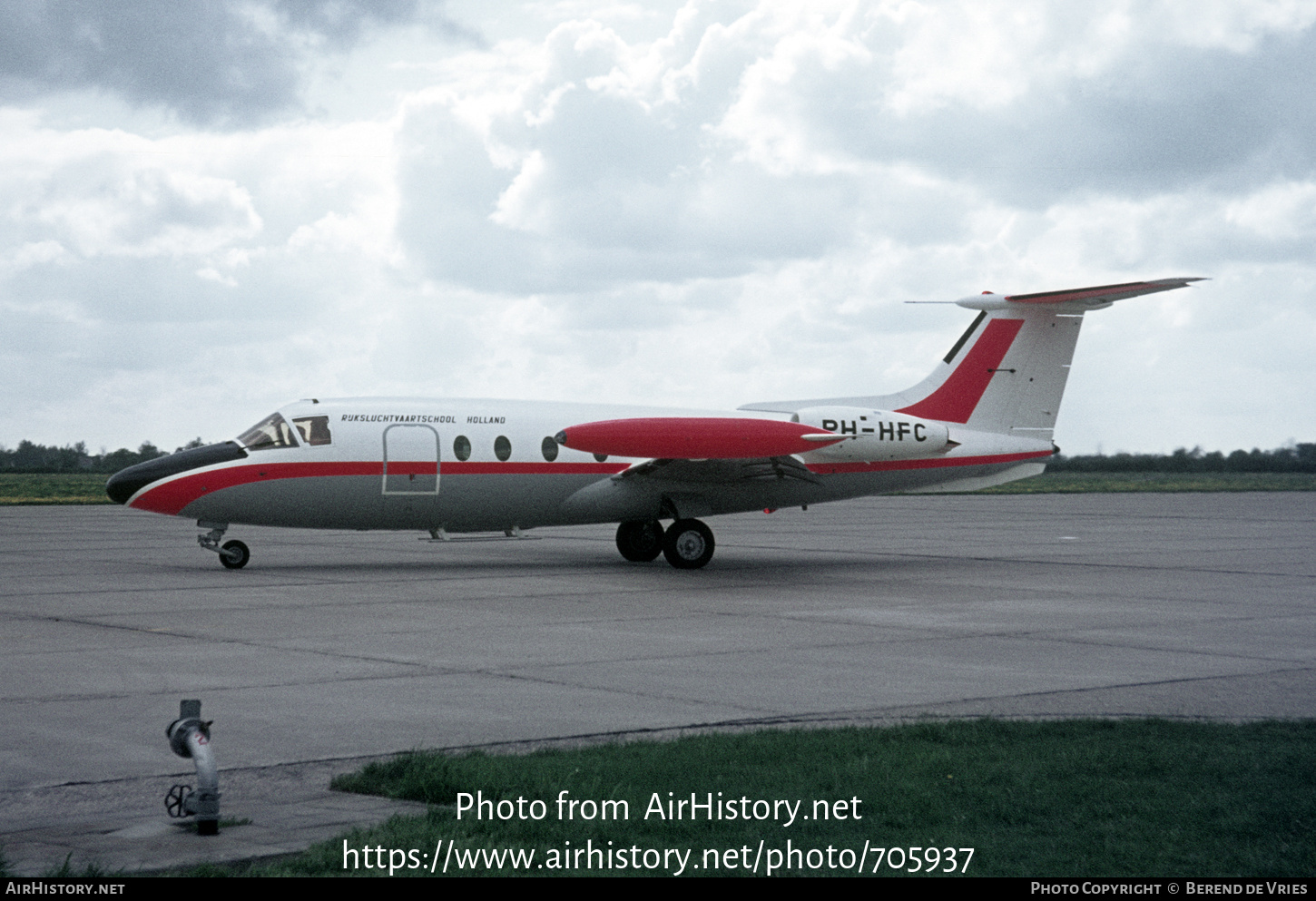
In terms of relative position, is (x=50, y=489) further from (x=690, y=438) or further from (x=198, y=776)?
(x=198, y=776)

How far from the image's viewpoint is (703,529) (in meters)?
23.5

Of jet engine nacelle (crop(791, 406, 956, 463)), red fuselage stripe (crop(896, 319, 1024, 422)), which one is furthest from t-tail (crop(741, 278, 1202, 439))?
jet engine nacelle (crop(791, 406, 956, 463))

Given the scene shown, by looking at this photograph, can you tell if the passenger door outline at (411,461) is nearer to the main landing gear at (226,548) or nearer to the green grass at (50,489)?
the main landing gear at (226,548)

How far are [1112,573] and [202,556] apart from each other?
16564 mm

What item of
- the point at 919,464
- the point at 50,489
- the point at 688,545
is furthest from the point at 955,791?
the point at 50,489

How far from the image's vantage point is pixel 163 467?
2177 cm

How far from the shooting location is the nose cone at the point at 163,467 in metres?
21.7

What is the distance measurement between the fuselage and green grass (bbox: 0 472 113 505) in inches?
913

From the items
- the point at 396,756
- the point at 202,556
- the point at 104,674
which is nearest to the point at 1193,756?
the point at 396,756

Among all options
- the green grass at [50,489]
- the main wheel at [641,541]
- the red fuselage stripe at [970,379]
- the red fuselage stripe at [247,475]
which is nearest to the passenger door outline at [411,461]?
the red fuselage stripe at [247,475]

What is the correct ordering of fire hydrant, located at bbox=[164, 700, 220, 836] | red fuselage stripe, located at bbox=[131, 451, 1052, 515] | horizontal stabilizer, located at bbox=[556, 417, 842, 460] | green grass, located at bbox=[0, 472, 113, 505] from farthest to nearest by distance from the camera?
green grass, located at bbox=[0, 472, 113, 505], red fuselage stripe, located at bbox=[131, 451, 1052, 515], horizontal stabilizer, located at bbox=[556, 417, 842, 460], fire hydrant, located at bbox=[164, 700, 220, 836]

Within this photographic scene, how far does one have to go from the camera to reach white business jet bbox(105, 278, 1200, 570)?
2173 centimetres

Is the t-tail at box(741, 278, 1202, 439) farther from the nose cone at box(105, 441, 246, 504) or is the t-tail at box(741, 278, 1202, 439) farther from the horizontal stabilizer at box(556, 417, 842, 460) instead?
the nose cone at box(105, 441, 246, 504)
